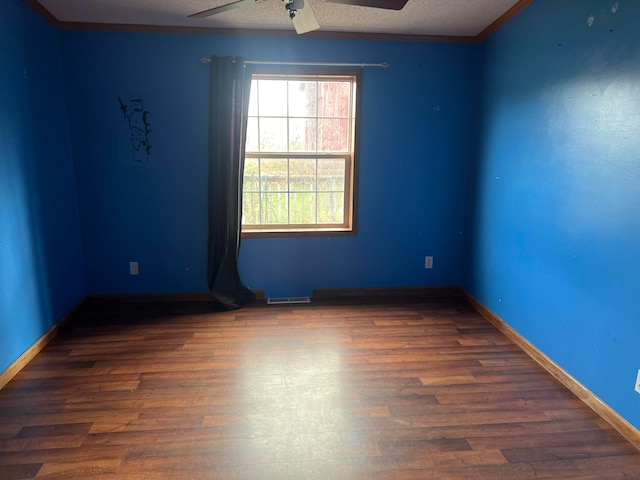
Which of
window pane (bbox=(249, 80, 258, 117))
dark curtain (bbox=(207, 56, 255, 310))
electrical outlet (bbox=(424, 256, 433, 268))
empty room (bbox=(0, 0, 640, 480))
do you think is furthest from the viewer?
Answer: electrical outlet (bbox=(424, 256, 433, 268))

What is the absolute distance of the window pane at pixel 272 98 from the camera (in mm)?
3346

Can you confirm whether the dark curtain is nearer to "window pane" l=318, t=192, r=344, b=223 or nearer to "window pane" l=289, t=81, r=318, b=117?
"window pane" l=289, t=81, r=318, b=117

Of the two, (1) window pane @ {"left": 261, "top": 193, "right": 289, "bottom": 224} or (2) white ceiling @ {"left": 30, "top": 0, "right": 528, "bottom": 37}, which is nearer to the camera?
(2) white ceiling @ {"left": 30, "top": 0, "right": 528, "bottom": 37}

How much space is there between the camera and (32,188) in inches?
104

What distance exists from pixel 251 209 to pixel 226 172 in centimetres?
45

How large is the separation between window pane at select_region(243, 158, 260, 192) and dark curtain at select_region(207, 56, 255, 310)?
17 centimetres

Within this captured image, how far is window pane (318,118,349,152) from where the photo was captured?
3455 millimetres

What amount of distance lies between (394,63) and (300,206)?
4.81 feet

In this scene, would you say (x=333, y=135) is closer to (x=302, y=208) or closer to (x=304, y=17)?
(x=302, y=208)

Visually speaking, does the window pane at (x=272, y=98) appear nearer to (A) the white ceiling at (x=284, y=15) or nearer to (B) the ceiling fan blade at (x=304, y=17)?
(A) the white ceiling at (x=284, y=15)

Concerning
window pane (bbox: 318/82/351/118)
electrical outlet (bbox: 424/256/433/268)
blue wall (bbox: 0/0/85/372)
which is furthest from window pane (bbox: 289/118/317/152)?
blue wall (bbox: 0/0/85/372)

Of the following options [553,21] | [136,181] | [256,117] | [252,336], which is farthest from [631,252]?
[136,181]

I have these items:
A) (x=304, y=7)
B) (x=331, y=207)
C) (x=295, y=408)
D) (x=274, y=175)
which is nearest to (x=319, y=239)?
(x=331, y=207)

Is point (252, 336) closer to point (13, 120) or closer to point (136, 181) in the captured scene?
point (136, 181)
